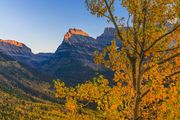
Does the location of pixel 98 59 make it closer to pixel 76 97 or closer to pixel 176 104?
pixel 76 97

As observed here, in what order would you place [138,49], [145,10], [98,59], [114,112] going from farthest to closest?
[98,59]
[138,49]
[145,10]
[114,112]

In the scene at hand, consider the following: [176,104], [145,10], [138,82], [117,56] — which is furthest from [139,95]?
[145,10]

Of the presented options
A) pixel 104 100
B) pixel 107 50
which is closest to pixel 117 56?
pixel 107 50

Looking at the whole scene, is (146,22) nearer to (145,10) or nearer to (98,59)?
(145,10)

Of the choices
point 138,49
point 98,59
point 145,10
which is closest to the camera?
point 145,10

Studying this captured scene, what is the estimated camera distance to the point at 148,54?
48.3 ft

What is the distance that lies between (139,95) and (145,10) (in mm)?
4006

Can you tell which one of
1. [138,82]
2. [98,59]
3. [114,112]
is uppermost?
[98,59]

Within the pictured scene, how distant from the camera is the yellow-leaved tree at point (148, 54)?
14.0 m

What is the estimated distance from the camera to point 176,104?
45.0 ft

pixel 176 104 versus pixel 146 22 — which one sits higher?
pixel 146 22

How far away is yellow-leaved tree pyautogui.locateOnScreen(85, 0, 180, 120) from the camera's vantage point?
552 inches

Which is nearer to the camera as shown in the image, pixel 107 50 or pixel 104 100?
pixel 104 100

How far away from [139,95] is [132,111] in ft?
2.71
